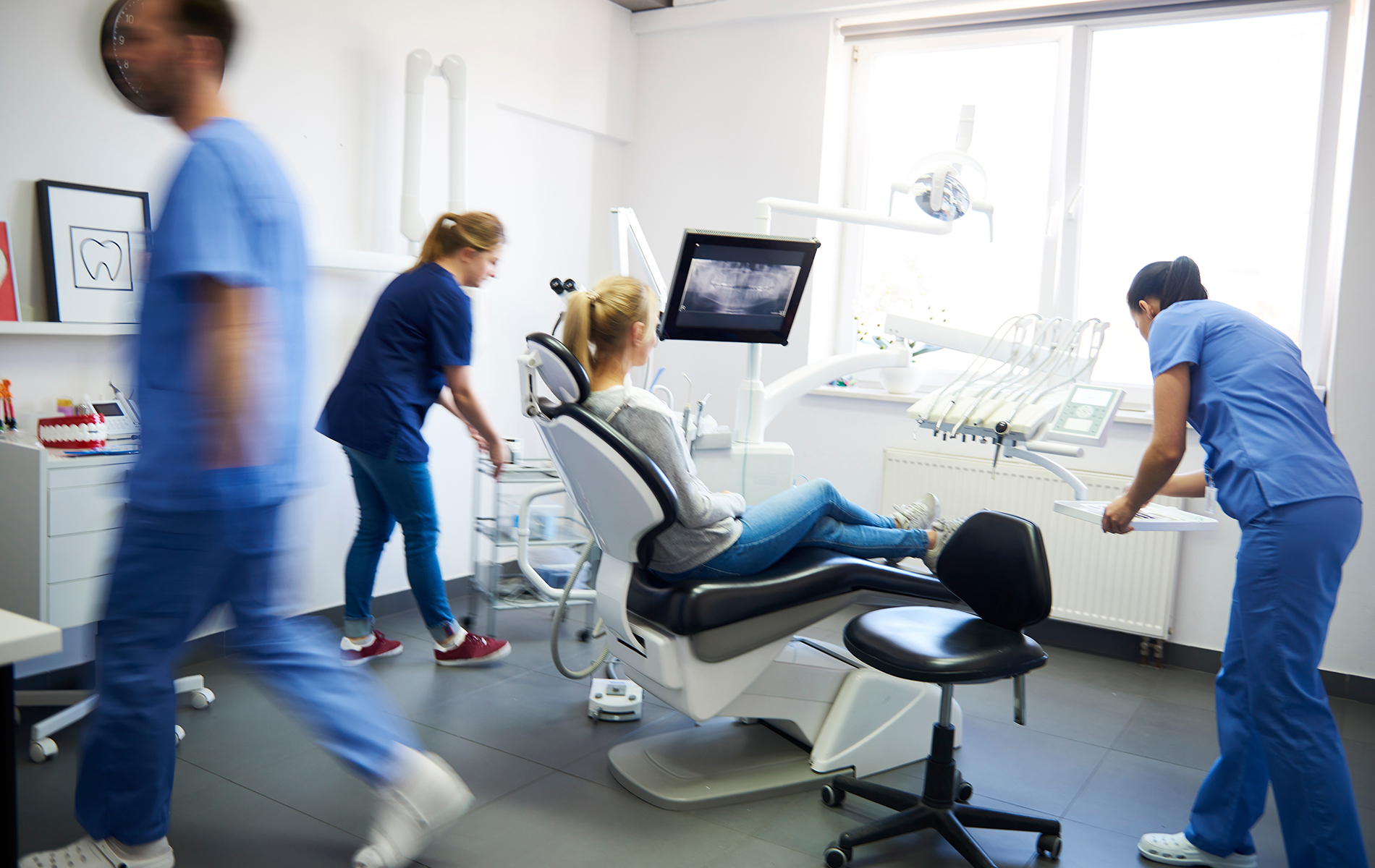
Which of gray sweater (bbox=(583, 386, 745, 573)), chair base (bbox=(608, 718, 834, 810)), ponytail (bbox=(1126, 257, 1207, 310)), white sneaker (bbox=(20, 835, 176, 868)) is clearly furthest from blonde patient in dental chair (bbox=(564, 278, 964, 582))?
white sneaker (bbox=(20, 835, 176, 868))

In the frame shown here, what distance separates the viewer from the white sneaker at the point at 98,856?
163cm

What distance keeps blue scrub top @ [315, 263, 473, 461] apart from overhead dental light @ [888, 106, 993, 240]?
1348mm

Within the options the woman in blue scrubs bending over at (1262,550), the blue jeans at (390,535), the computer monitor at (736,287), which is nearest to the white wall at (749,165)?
the computer monitor at (736,287)

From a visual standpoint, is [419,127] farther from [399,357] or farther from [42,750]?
[42,750]

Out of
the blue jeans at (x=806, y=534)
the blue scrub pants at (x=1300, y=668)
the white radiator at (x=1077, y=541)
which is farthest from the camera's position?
the white radiator at (x=1077, y=541)

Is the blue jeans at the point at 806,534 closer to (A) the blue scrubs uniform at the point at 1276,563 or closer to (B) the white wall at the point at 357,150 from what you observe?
(A) the blue scrubs uniform at the point at 1276,563

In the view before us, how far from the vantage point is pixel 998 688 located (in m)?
3.06

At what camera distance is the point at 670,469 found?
6.87 ft

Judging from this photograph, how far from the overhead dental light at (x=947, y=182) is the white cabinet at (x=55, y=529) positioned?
2.23m

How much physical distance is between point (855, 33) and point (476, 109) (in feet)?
5.45

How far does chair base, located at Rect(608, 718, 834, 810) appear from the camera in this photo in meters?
2.21

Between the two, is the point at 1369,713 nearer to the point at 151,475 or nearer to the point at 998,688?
the point at 998,688

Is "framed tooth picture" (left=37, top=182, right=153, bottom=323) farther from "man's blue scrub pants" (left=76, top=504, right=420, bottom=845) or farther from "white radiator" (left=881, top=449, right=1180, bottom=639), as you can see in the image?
"white radiator" (left=881, top=449, right=1180, bottom=639)

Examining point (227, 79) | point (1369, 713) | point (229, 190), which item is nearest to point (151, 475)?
point (229, 190)
